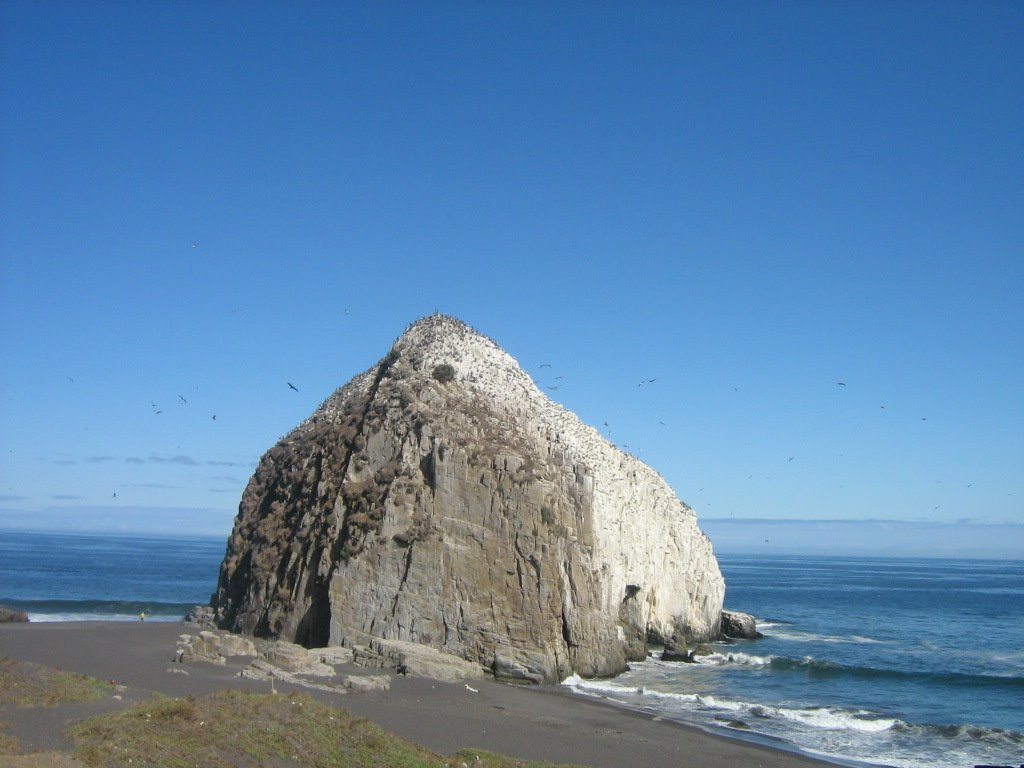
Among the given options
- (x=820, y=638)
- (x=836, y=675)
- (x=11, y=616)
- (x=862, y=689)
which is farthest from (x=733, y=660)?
(x=11, y=616)

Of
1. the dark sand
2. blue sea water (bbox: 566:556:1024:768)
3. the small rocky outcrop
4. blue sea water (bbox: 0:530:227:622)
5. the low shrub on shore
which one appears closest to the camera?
the dark sand

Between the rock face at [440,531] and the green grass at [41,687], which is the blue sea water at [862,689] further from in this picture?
the green grass at [41,687]

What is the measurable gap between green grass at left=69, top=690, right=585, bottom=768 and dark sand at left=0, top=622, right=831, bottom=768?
1319mm

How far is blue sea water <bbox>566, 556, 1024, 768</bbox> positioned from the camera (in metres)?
31.5

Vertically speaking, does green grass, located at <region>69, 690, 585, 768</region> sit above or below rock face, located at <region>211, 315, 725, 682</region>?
below

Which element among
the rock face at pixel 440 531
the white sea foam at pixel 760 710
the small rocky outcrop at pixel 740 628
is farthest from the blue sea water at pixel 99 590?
the small rocky outcrop at pixel 740 628

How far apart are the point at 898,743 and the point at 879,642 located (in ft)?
104

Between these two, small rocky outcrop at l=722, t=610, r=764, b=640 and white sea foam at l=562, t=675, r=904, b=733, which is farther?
small rocky outcrop at l=722, t=610, r=764, b=640

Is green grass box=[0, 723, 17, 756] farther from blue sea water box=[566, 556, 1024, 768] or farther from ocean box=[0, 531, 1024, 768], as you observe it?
blue sea water box=[566, 556, 1024, 768]

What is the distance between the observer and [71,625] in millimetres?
45938

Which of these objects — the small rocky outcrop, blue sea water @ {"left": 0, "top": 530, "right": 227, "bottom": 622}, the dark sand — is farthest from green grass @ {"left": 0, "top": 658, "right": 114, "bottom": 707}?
the small rocky outcrop

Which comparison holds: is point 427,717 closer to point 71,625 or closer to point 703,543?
point 71,625

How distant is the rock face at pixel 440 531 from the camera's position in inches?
1442

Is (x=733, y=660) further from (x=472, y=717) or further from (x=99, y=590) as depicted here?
(x=99, y=590)
